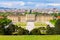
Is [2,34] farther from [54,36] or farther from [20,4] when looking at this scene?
[54,36]

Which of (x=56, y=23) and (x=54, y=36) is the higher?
(x=56, y=23)

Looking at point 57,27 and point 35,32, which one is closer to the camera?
point 35,32

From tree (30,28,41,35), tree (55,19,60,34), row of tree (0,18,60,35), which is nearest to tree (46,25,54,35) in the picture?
Result: row of tree (0,18,60,35)

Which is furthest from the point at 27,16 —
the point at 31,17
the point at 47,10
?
the point at 47,10

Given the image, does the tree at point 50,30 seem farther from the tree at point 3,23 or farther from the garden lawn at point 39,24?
the tree at point 3,23

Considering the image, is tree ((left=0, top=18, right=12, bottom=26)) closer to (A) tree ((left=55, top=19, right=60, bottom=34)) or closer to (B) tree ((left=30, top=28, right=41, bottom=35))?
(B) tree ((left=30, top=28, right=41, bottom=35))

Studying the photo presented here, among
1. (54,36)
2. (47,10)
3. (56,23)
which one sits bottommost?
(54,36)

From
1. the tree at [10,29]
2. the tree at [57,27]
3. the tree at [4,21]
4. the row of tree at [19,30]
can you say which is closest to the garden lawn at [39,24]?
the row of tree at [19,30]

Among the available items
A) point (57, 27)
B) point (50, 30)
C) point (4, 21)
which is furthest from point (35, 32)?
point (4, 21)

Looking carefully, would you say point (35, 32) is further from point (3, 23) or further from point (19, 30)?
point (3, 23)

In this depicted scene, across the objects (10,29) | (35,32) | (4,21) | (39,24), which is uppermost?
(4,21)

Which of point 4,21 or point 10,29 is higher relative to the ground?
point 4,21
